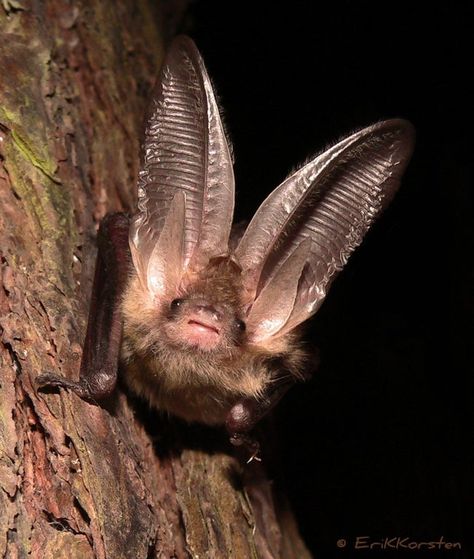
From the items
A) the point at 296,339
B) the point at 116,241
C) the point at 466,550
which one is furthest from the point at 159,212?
the point at 466,550

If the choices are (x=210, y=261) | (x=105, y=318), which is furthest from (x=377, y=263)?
(x=105, y=318)

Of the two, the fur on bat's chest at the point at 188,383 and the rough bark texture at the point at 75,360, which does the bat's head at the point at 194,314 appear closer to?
the fur on bat's chest at the point at 188,383

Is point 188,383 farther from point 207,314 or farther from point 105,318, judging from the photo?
point 105,318

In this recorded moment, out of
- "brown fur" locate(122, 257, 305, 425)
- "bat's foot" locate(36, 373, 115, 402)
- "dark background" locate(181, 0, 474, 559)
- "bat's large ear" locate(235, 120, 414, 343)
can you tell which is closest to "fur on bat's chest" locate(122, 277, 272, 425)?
"brown fur" locate(122, 257, 305, 425)

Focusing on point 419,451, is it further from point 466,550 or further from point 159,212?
point 159,212

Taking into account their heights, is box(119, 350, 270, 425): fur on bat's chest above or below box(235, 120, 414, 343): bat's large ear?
below

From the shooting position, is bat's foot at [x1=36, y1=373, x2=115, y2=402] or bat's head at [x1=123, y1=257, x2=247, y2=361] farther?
bat's head at [x1=123, y1=257, x2=247, y2=361]

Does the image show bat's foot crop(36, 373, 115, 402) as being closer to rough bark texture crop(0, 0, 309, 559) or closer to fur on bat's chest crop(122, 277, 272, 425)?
rough bark texture crop(0, 0, 309, 559)
